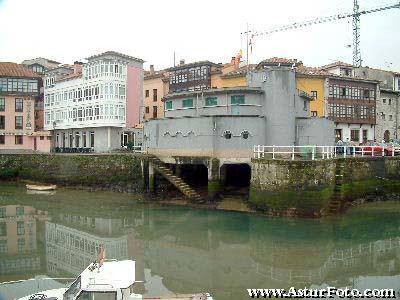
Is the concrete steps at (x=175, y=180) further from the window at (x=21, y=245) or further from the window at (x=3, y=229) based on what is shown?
the window at (x=21, y=245)

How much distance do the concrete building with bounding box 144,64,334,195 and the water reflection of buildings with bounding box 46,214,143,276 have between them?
8837 millimetres

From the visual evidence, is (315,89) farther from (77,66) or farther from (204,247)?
(204,247)

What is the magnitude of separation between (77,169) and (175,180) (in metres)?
17.0

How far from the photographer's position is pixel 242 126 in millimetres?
34219

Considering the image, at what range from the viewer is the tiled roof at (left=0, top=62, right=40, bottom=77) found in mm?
66750

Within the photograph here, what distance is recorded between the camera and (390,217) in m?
30.9

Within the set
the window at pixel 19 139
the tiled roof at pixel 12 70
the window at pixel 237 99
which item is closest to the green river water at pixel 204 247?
the window at pixel 237 99

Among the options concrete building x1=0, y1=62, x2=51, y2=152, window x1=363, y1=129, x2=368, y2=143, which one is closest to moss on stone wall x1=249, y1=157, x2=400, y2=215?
window x1=363, y1=129, x2=368, y2=143

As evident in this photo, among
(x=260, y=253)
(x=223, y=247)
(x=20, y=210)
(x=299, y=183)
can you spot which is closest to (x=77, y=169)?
(x=20, y=210)

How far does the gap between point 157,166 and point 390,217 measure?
19.2m

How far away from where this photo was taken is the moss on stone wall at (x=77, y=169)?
1736 inches

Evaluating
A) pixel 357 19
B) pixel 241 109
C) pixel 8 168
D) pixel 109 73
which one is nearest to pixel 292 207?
pixel 241 109

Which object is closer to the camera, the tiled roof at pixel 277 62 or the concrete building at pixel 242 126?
the concrete building at pixel 242 126

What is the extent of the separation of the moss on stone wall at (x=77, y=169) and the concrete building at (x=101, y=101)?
303 inches
